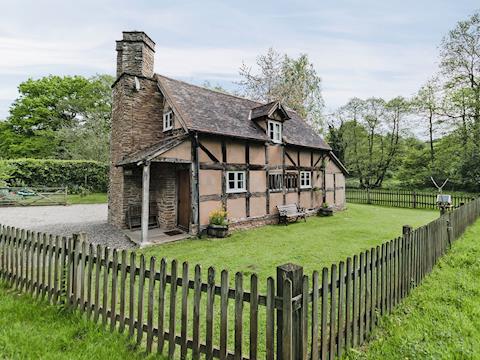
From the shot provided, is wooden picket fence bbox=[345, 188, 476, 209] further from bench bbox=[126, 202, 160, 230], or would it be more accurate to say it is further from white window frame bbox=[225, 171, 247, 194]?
bench bbox=[126, 202, 160, 230]

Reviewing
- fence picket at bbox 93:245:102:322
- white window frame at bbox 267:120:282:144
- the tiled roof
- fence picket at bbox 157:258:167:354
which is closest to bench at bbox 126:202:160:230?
the tiled roof

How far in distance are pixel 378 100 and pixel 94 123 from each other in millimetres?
36810

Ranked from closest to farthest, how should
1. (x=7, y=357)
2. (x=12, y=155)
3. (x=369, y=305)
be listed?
(x=7, y=357) → (x=369, y=305) → (x=12, y=155)

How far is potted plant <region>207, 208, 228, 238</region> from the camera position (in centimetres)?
1109

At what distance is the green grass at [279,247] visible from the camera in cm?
748

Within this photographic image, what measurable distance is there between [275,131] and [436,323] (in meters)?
11.9

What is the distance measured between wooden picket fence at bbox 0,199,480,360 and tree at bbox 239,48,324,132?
25.8m

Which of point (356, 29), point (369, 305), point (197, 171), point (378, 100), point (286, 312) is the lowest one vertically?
point (369, 305)

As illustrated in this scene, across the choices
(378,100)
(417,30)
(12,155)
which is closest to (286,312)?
(417,30)

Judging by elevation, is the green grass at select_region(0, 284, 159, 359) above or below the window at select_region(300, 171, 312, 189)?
below

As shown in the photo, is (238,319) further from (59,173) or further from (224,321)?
(59,173)

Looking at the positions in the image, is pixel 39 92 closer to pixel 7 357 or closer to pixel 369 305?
pixel 7 357

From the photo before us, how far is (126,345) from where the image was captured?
3.48m

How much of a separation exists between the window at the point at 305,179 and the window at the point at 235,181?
509 centimetres
